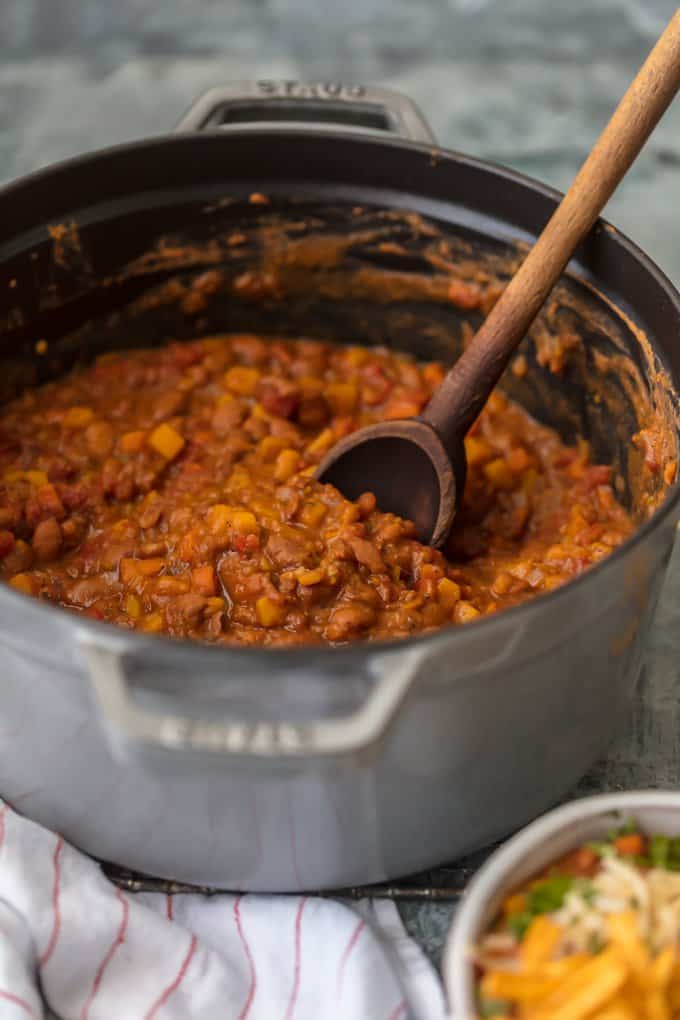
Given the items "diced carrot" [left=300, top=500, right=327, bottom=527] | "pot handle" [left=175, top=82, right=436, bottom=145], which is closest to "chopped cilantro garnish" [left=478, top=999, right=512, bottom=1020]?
"diced carrot" [left=300, top=500, right=327, bottom=527]

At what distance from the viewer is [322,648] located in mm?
1321

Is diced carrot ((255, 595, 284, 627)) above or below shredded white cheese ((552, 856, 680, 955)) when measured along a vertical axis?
above

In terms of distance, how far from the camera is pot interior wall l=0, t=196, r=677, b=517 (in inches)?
87.1

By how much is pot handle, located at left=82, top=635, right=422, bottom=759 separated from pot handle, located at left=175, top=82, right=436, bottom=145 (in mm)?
1292

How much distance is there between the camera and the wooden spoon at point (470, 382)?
6.22 ft

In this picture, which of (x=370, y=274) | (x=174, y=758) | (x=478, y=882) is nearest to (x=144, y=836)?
(x=174, y=758)

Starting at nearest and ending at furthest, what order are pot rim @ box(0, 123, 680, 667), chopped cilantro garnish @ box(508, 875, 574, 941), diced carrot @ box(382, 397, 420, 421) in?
pot rim @ box(0, 123, 680, 667) → chopped cilantro garnish @ box(508, 875, 574, 941) → diced carrot @ box(382, 397, 420, 421)

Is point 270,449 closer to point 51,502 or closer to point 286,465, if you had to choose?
point 286,465

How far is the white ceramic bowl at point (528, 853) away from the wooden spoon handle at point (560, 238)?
29.7 inches

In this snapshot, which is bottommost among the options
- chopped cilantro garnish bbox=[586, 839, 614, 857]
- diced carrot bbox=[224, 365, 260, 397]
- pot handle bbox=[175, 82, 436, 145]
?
chopped cilantro garnish bbox=[586, 839, 614, 857]

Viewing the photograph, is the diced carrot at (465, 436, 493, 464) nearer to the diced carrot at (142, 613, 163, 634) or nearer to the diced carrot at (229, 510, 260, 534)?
the diced carrot at (229, 510, 260, 534)

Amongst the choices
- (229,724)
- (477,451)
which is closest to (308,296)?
(477,451)

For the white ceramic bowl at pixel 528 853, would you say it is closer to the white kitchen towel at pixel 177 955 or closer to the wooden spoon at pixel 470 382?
the white kitchen towel at pixel 177 955

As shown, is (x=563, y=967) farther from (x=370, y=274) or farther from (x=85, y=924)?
(x=370, y=274)
